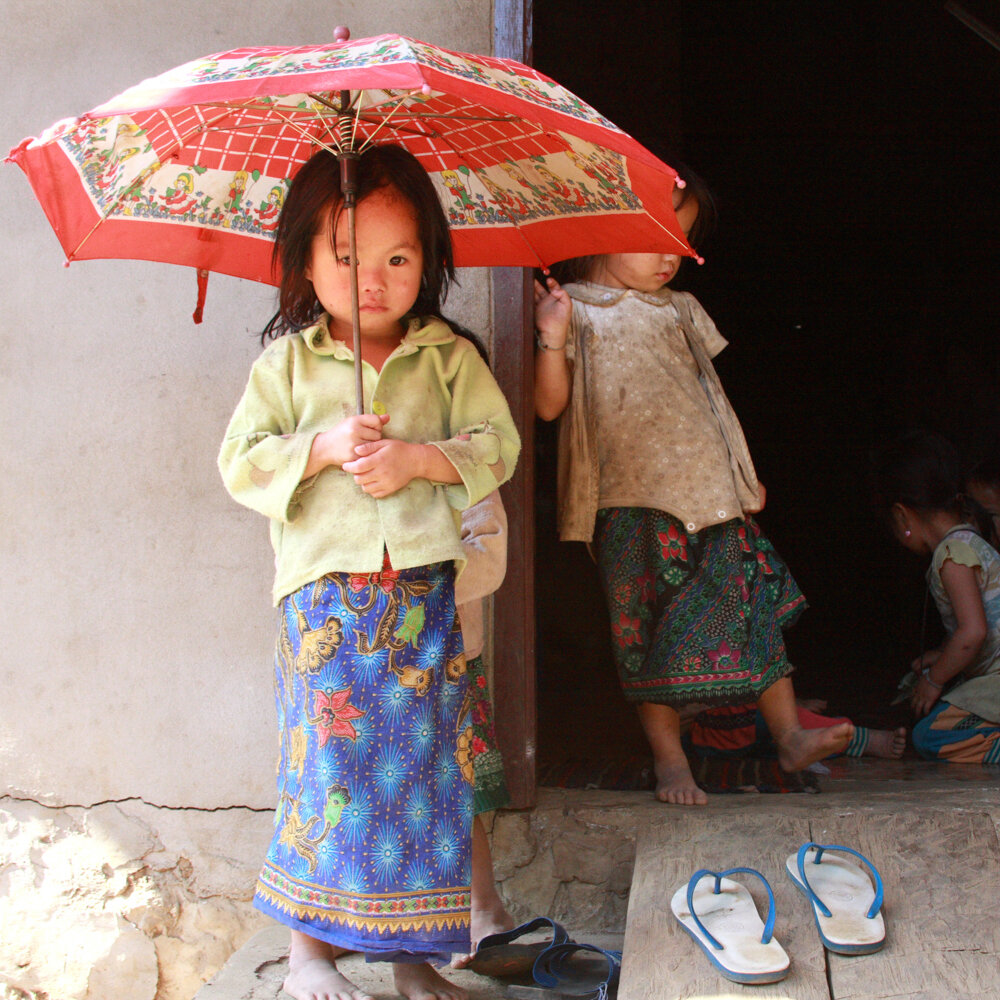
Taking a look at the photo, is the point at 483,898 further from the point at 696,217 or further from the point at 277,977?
the point at 696,217

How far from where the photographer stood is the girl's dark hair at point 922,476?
12.0 ft

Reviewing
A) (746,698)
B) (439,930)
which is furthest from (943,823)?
(439,930)

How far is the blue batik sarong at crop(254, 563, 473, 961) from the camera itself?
1.92m

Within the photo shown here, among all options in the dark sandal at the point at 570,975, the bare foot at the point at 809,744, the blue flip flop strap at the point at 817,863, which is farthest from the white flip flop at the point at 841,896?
the dark sandal at the point at 570,975

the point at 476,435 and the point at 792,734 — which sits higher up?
the point at 476,435

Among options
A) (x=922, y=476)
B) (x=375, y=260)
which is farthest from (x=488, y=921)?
(x=922, y=476)

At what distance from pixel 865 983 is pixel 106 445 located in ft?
6.79

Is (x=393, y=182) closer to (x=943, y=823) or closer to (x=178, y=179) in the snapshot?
(x=178, y=179)

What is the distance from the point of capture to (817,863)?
88.4 inches

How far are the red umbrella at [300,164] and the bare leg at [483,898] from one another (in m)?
1.25

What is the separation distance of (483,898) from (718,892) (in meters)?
0.51

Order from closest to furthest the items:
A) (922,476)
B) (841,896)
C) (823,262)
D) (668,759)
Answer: (841,896) < (668,759) < (922,476) < (823,262)

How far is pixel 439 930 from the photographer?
1.93 m

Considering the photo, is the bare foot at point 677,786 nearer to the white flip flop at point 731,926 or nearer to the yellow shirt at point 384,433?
the white flip flop at point 731,926
